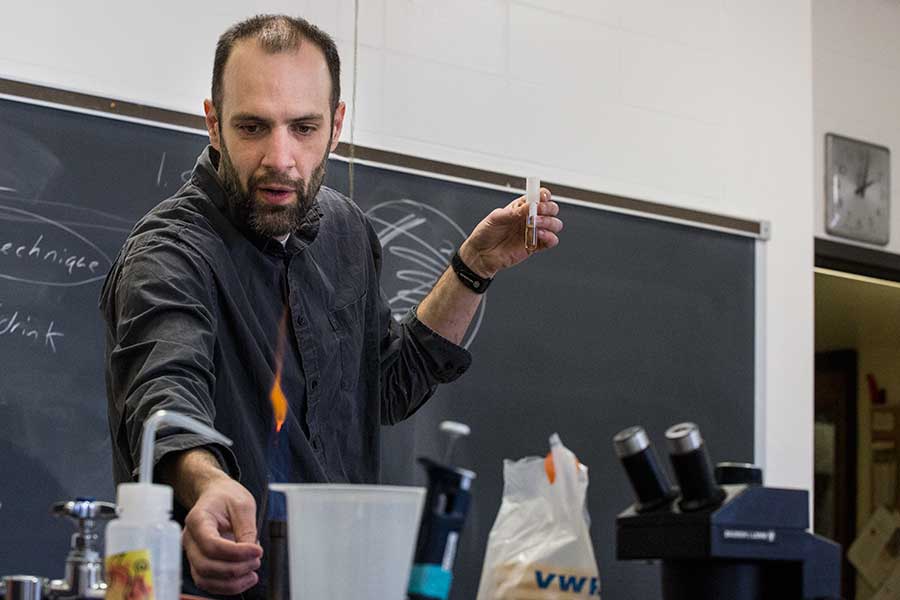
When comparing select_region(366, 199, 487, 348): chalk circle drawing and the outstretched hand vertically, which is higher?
select_region(366, 199, 487, 348): chalk circle drawing

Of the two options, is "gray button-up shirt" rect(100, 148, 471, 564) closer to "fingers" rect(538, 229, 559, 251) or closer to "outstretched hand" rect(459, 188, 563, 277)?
"outstretched hand" rect(459, 188, 563, 277)

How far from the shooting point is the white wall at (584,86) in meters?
2.53

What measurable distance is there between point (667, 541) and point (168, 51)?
6.16 feet

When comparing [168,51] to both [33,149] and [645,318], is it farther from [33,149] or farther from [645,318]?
[645,318]

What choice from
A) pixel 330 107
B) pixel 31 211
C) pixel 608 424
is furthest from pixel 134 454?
pixel 608 424

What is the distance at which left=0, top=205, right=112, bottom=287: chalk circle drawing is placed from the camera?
2.35m

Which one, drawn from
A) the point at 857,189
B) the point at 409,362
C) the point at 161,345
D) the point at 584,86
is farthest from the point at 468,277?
the point at 857,189

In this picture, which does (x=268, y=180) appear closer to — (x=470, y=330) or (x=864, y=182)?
(x=470, y=330)

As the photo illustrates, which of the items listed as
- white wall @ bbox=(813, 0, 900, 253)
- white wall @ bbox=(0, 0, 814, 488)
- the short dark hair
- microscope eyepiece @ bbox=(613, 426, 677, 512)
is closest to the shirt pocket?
the short dark hair

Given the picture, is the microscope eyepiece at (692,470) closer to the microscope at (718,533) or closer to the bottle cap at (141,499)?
the microscope at (718,533)

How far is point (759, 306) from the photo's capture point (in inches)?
136

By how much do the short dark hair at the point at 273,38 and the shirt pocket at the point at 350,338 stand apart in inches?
12.3

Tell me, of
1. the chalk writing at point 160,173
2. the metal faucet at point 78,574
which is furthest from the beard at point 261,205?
the chalk writing at point 160,173

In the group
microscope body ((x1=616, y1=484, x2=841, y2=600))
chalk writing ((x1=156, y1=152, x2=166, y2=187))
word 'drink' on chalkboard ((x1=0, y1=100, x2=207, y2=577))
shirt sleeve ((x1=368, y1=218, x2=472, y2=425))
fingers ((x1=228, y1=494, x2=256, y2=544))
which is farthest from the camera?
chalk writing ((x1=156, y1=152, x2=166, y2=187))
